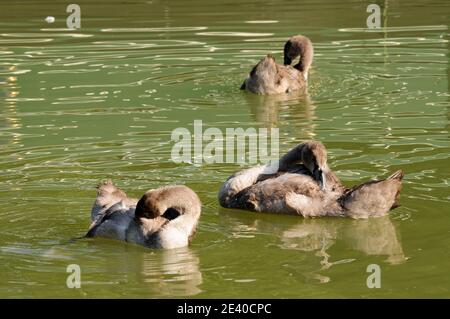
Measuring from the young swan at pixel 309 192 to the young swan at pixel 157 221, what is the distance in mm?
1215

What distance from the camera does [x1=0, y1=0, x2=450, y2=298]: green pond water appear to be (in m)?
9.45

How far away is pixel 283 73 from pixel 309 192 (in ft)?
19.2

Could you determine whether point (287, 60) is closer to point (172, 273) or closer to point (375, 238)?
point (375, 238)

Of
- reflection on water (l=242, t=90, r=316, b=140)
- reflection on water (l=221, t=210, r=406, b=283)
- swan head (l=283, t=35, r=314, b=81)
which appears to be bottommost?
reflection on water (l=221, t=210, r=406, b=283)

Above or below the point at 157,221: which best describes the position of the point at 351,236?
below

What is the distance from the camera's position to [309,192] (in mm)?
10992

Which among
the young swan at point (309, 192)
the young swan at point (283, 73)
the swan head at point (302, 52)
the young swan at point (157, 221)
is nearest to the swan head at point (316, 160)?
the young swan at point (309, 192)

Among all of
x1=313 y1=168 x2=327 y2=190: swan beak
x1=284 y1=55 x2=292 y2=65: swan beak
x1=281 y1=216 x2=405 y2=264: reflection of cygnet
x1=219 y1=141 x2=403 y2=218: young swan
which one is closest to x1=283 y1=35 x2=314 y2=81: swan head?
x1=284 y1=55 x2=292 y2=65: swan beak

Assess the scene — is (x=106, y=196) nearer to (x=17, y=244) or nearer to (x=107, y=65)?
(x=17, y=244)

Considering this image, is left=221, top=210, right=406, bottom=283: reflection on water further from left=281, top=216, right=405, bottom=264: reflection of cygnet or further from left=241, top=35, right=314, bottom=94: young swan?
left=241, top=35, right=314, bottom=94: young swan

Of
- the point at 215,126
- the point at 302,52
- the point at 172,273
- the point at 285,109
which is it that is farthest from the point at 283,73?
the point at 172,273

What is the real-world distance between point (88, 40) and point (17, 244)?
35.9ft

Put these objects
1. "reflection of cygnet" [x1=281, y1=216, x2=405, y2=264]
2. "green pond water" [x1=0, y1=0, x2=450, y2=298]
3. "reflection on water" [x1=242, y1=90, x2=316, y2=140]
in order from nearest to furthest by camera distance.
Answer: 1. "green pond water" [x1=0, y1=0, x2=450, y2=298]
2. "reflection of cygnet" [x1=281, y1=216, x2=405, y2=264]
3. "reflection on water" [x1=242, y1=90, x2=316, y2=140]

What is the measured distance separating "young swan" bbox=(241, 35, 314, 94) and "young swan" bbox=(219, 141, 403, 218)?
4.95 m
